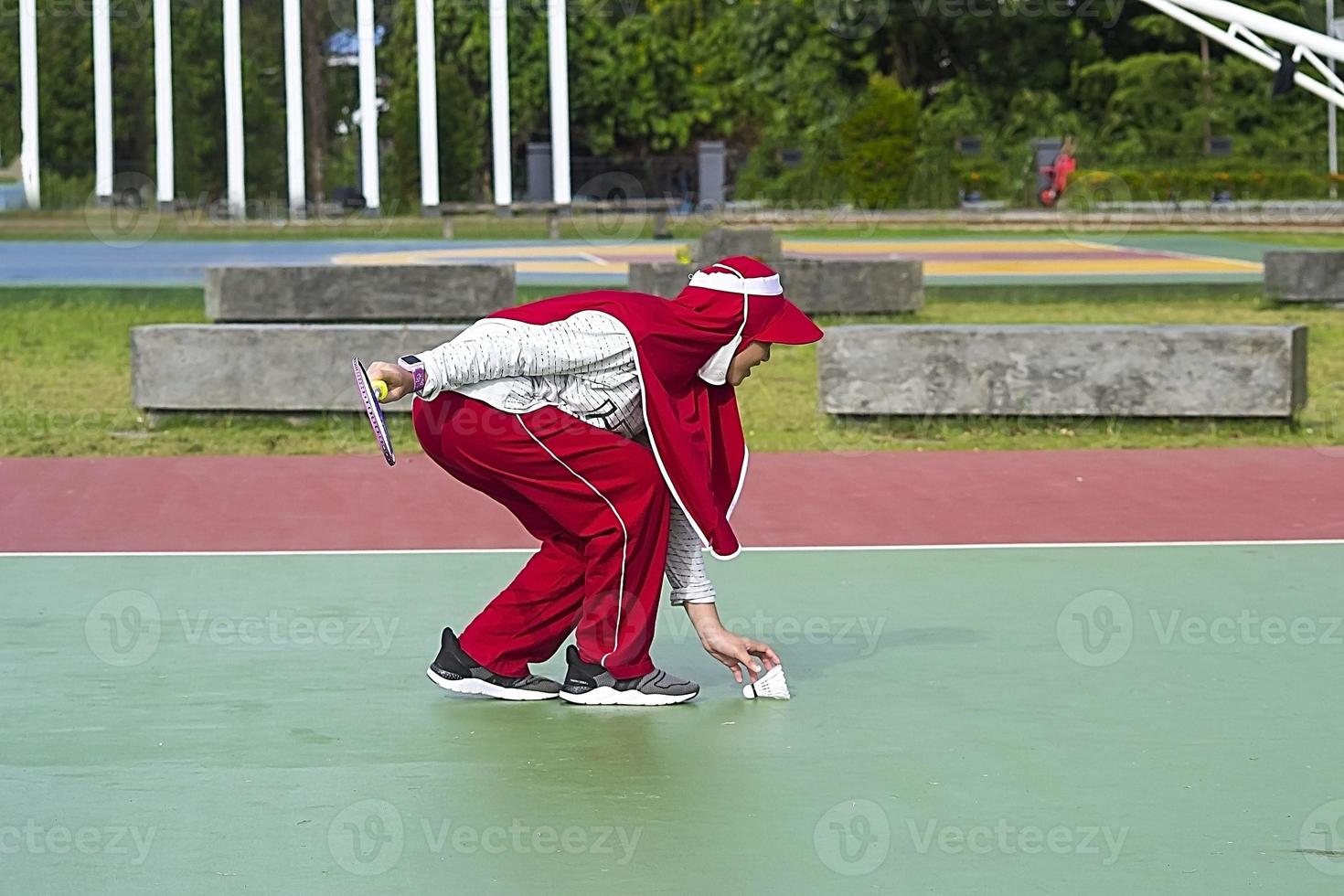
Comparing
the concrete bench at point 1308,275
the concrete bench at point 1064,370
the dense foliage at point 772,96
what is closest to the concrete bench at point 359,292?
the concrete bench at point 1064,370

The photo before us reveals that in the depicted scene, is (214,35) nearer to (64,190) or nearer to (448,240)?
(64,190)

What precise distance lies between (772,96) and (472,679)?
5020cm

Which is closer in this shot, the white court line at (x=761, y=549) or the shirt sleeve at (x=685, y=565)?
the shirt sleeve at (x=685, y=565)

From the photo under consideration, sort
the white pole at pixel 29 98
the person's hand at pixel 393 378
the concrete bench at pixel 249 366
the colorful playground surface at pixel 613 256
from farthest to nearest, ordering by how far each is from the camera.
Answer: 1. the white pole at pixel 29 98
2. the colorful playground surface at pixel 613 256
3. the concrete bench at pixel 249 366
4. the person's hand at pixel 393 378

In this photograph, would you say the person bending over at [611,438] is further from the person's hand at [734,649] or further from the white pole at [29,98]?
the white pole at [29,98]

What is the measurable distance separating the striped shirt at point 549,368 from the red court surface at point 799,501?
3.37 metres

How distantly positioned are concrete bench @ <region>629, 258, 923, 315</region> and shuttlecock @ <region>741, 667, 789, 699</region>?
12.9 metres

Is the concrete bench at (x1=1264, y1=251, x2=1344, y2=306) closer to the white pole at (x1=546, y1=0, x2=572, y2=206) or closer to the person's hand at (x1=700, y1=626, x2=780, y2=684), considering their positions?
the person's hand at (x1=700, y1=626, x2=780, y2=684)

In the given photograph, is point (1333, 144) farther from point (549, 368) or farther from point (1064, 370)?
point (549, 368)

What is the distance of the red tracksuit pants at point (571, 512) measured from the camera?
632 centimetres

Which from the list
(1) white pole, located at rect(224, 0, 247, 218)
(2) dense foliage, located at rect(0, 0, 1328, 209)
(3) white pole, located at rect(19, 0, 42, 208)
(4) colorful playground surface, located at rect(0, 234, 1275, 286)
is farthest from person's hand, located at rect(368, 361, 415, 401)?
(2) dense foliage, located at rect(0, 0, 1328, 209)

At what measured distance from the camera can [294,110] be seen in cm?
3947

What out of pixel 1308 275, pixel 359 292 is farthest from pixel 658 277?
pixel 1308 275

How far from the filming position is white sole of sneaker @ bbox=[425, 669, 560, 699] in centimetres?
664
